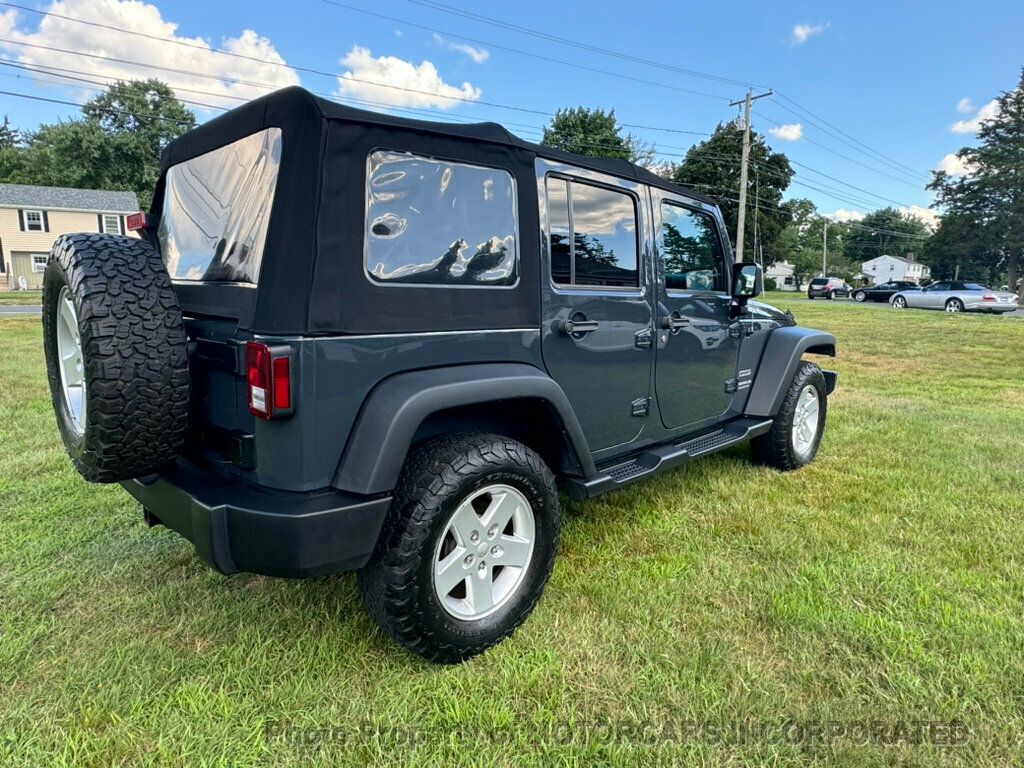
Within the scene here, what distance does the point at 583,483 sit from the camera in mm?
2635

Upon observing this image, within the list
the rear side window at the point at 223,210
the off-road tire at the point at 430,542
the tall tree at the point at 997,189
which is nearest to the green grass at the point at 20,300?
the rear side window at the point at 223,210

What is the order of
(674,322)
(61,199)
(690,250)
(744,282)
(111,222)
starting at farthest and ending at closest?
(111,222)
(61,199)
(744,282)
(690,250)
(674,322)

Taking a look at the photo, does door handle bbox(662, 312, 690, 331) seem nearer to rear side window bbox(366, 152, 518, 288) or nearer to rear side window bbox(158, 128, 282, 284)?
rear side window bbox(366, 152, 518, 288)

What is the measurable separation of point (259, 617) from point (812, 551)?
8.59ft

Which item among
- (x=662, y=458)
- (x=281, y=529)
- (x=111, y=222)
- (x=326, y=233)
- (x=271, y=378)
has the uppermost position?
(x=111, y=222)

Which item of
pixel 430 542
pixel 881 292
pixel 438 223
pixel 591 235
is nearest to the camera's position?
pixel 430 542

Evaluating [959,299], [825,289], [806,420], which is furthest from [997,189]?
[806,420]

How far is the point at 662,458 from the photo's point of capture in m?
3.11

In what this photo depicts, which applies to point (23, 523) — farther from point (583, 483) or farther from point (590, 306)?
point (590, 306)

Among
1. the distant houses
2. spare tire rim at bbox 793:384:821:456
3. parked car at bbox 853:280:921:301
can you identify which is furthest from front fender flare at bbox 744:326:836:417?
the distant houses

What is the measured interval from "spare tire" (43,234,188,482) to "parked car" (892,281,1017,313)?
28766 mm

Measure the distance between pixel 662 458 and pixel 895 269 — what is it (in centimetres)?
9019

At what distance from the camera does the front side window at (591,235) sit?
2.63 meters

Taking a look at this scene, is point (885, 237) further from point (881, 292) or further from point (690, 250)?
point (690, 250)
